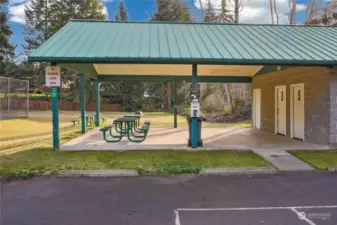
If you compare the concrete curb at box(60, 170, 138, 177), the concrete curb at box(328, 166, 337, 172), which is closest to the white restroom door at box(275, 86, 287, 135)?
the concrete curb at box(328, 166, 337, 172)

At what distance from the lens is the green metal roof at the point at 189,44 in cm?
821

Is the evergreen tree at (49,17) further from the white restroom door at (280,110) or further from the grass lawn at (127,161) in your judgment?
the grass lawn at (127,161)

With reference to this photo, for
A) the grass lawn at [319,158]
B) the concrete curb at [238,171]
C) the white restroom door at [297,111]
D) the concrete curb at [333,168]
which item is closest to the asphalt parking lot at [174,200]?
the concrete curb at [238,171]

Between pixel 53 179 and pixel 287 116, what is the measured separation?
894cm

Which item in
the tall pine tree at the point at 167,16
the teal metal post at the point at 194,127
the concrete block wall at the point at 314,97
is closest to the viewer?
the teal metal post at the point at 194,127

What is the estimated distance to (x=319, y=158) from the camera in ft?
24.9

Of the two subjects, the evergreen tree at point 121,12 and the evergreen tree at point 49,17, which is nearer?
the evergreen tree at point 49,17

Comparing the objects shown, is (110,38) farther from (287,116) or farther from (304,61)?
(287,116)

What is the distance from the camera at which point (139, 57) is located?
811 centimetres

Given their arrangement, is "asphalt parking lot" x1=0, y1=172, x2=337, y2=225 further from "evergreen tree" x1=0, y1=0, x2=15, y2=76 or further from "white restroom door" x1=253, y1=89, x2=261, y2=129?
"evergreen tree" x1=0, y1=0, x2=15, y2=76

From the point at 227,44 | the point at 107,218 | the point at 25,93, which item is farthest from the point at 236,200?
the point at 25,93

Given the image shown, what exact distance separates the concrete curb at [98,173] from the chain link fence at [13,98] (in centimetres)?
1321

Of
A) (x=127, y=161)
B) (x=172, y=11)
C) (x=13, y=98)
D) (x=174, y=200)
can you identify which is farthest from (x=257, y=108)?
(x=172, y=11)

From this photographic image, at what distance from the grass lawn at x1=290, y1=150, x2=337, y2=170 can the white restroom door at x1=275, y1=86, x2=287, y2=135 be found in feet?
11.6
